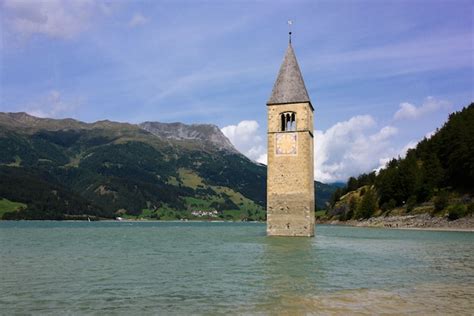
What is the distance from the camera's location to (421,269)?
88.0 ft

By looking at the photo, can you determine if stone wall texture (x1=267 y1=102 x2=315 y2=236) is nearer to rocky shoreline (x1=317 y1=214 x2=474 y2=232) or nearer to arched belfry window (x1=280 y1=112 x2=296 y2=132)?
arched belfry window (x1=280 y1=112 x2=296 y2=132)

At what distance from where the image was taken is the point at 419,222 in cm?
8919

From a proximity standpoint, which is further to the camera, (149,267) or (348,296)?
(149,267)

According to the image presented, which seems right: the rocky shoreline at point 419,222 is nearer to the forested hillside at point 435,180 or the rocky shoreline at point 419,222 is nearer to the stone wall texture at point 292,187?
the forested hillside at point 435,180

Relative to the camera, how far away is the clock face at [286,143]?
52.8m

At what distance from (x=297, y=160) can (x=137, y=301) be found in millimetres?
37037

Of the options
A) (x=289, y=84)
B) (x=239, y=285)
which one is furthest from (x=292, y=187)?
(x=239, y=285)

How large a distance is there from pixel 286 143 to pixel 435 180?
5455 centimetres

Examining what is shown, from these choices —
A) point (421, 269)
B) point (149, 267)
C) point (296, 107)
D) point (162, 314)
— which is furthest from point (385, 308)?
point (296, 107)

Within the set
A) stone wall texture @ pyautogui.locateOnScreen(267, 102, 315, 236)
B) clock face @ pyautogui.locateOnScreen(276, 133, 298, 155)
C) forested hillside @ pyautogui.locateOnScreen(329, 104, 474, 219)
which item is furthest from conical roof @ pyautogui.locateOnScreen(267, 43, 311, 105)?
forested hillside @ pyautogui.locateOnScreen(329, 104, 474, 219)

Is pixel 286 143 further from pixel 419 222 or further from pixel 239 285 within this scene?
pixel 419 222

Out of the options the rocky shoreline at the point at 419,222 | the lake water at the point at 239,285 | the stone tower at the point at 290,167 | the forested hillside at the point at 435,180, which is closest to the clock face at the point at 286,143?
the stone tower at the point at 290,167

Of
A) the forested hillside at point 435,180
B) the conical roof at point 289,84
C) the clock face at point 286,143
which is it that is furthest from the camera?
the forested hillside at point 435,180

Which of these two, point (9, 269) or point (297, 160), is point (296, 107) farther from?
point (9, 269)
